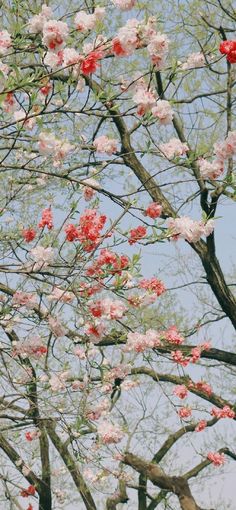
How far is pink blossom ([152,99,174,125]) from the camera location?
450cm

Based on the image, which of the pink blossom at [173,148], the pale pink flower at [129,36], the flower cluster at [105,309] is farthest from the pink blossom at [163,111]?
the flower cluster at [105,309]

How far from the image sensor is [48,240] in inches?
189

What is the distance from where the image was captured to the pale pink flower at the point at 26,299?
5395 mm

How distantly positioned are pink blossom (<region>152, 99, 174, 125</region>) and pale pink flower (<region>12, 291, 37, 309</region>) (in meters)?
1.64

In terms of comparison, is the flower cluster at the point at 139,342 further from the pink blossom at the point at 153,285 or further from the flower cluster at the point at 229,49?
the flower cluster at the point at 229,49

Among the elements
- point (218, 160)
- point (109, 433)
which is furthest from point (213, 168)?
point (109, 433)

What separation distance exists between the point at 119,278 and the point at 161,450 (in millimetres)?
7351

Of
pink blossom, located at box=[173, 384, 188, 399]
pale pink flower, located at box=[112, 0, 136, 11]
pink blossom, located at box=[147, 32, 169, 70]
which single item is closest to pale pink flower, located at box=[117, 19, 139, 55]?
pink blossom, located at box=[147, 32, 169, 70]

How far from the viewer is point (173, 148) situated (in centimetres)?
483

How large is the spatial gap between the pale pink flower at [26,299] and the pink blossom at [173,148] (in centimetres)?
144

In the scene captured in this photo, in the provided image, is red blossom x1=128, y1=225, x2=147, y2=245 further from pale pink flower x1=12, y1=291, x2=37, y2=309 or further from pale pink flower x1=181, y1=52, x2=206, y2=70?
pale pink flower x1=181, y1=52, x2=206, y2=70

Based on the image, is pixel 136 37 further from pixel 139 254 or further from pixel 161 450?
pixel 161 450

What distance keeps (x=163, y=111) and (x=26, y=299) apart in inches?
68.1

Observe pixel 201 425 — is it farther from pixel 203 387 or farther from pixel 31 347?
pixel 31 347
